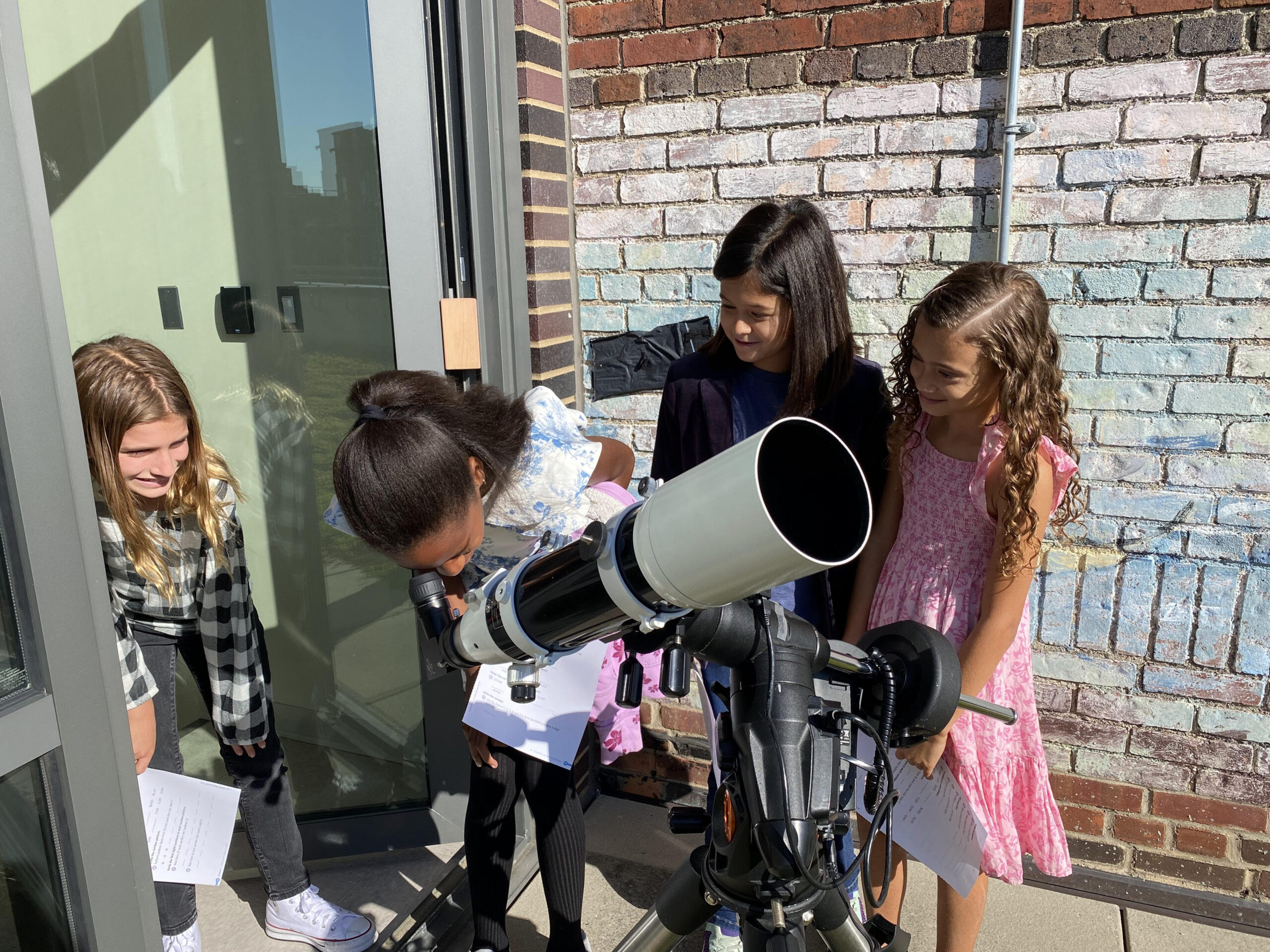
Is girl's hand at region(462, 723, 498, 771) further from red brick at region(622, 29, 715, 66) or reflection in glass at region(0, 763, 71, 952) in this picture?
red brick at region(622, 29, 715, 66)

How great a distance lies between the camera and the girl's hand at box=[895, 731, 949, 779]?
1.62 metres

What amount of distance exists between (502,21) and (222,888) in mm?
2467

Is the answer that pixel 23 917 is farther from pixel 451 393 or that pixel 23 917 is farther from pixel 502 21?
pixel 502 21

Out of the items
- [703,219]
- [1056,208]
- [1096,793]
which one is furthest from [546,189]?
[1096,793]

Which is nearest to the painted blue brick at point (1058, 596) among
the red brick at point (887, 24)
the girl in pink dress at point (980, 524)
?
the girl in pink dress at point (980, 524)

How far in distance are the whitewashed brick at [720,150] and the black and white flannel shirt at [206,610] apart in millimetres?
1417

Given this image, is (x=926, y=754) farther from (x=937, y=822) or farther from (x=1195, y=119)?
(x=1195, y=119)

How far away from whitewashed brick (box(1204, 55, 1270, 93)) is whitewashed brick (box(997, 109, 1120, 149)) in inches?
7.1

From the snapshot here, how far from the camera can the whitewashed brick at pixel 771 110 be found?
85.4 inches

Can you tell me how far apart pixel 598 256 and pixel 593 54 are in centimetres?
53

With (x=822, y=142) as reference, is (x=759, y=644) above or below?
below

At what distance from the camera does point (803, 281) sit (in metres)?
1.67

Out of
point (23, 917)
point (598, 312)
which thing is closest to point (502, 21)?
point (598, 312)

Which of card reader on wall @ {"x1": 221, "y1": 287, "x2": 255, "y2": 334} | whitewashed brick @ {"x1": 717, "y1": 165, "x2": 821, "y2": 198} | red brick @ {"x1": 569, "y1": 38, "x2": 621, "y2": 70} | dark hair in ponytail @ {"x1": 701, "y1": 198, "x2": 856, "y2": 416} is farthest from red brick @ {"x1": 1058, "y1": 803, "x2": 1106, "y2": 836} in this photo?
card reader on wall @ {"x1": 221, "y1": 287, "x2": 255, "y2": 334}
